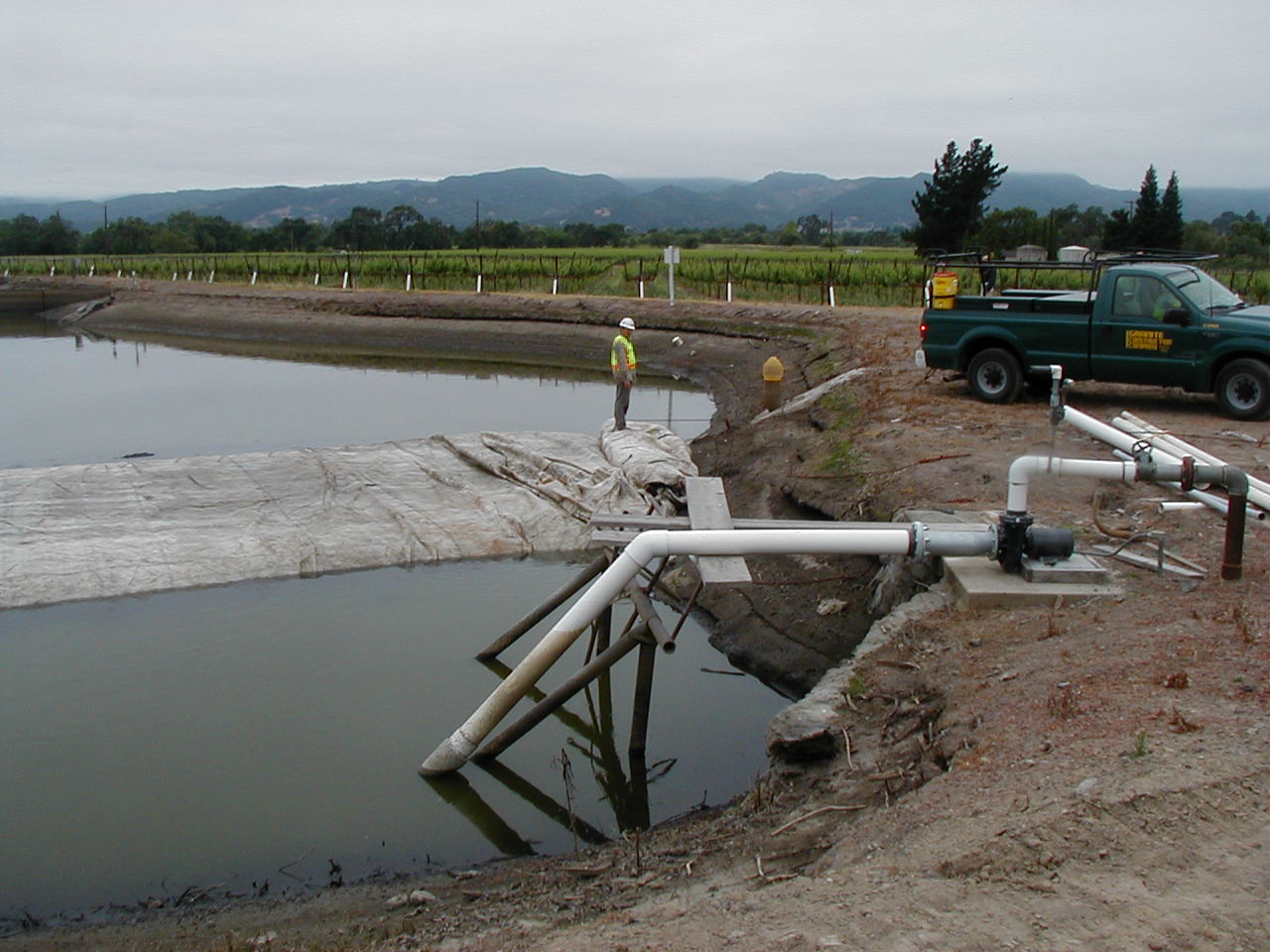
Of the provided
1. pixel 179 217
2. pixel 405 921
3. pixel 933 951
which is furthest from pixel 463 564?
pixel 179 217

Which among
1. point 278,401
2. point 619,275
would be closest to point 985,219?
point 619,275

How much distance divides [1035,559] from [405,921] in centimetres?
475

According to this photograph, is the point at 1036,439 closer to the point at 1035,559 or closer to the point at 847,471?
the point at 847,471

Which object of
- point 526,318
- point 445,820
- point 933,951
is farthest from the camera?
point 526,318

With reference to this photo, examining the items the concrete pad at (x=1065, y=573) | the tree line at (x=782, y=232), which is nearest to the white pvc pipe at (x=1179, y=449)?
the concrete pad at (x=1065, y=573)

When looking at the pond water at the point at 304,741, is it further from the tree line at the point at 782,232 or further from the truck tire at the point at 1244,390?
the tree line at the point at 782,232

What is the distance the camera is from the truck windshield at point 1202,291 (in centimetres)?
1316

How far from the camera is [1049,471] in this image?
25.9 feet

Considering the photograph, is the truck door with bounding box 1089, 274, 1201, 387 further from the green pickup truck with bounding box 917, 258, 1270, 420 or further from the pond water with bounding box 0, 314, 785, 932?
the pond water with bounding box 0, 314, 785, 932

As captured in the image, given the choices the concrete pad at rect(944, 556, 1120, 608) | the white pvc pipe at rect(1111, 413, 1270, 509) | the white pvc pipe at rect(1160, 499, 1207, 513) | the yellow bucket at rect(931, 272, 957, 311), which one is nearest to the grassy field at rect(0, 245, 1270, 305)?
the yellow bucket at rect(931, 272, 957, 311)

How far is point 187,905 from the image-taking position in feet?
21.5

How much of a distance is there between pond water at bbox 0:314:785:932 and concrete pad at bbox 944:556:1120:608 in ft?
6.38

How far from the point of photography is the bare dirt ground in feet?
13.8

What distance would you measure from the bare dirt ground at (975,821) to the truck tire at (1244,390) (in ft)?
12.4
